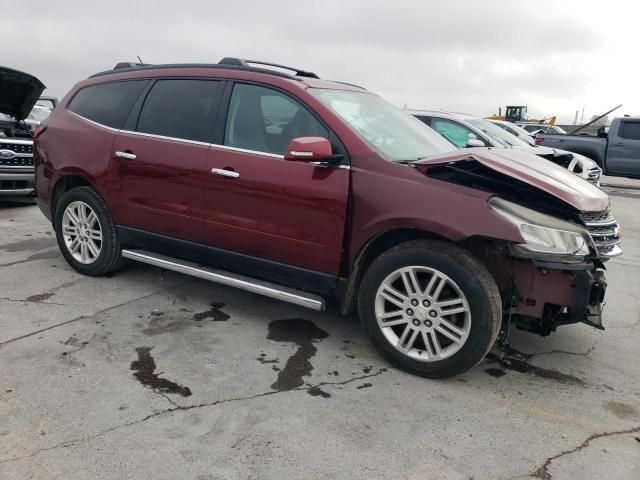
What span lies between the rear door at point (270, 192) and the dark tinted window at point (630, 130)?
13463 millimetres

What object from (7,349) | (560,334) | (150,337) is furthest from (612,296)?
(7,349)

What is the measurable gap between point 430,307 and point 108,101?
329cm

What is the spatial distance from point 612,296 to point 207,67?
417 cm

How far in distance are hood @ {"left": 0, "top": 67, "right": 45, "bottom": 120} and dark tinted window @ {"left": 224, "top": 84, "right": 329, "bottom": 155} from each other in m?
→ 4.65

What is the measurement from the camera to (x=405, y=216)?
3113 millimetres

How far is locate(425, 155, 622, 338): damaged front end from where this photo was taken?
114 inches

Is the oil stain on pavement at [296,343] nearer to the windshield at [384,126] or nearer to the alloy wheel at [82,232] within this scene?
the windshield at [384,126]

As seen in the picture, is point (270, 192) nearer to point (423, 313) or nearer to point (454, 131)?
point (423, 313)

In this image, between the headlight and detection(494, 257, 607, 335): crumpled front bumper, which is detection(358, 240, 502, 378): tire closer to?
detection(494, 257, 607, 335): crumpled front bumper

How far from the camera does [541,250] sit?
113 inches

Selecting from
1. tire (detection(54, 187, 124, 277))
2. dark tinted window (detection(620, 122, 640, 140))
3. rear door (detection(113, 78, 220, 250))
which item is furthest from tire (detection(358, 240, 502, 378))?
dark tinted window (detection(620, 122, 640, 140))

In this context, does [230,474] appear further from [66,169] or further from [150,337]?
[66,169]

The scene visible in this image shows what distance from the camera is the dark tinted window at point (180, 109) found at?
3928 millimetres

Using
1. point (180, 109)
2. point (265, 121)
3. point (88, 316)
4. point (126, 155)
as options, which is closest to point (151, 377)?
point (88, 316)
